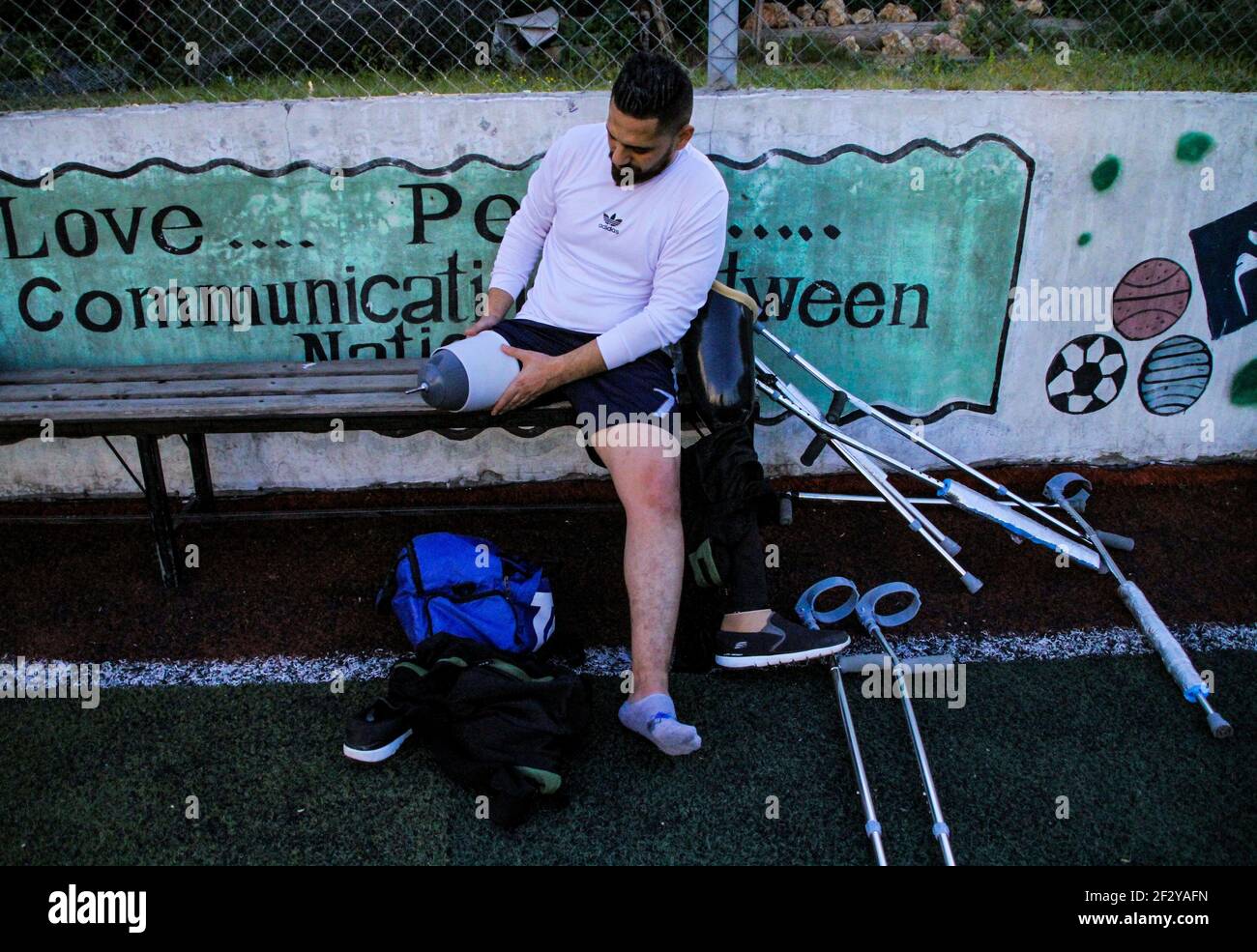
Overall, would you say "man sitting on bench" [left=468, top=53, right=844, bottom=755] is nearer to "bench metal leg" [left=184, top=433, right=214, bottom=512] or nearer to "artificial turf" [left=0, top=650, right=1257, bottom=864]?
"artificial turf" [left=0, top=650, right=1257, bottom=864]

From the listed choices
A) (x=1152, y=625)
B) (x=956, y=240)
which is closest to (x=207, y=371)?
(x=956, y=240)

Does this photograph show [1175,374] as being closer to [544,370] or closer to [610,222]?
[610,222]

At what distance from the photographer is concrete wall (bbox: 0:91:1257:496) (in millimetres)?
3793

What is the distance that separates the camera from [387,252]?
3961 millimetres

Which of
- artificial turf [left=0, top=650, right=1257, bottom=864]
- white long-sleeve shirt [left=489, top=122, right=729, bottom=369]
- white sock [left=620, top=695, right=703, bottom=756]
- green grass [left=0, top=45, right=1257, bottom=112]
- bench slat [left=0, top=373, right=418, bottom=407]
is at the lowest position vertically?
artificial turf [left=0, top=650, right=1257, bottom=864]

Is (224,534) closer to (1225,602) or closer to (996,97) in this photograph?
(996,97)

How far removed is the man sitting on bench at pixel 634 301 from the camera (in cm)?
290

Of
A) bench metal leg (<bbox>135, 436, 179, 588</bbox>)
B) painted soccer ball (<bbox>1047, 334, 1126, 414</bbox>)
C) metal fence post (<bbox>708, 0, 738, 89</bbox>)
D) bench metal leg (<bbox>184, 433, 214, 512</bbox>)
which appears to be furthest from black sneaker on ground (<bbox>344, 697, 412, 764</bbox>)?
painted soccer ball (<bbox>1047, 334, 1126, 414</bbox>)

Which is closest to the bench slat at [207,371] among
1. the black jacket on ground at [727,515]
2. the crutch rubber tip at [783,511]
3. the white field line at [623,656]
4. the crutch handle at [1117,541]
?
the white field line at [623,656]

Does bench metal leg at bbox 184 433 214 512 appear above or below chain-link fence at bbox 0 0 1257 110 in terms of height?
below

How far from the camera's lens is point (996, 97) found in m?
3.88

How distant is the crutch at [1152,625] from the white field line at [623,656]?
0.08 meters

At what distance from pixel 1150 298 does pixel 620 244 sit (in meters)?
2.41

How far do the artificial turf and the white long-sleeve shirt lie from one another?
1131 mm
